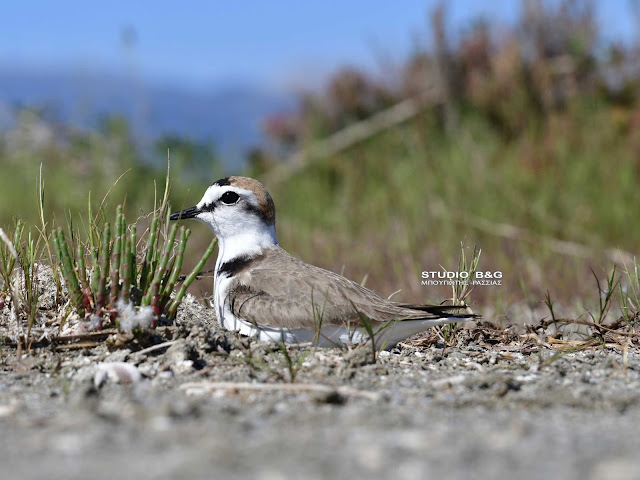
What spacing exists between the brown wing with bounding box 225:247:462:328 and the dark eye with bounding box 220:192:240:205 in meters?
0.53

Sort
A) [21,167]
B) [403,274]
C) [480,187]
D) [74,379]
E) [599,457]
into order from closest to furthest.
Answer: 1. [599,457]
2. [74,379]
3. [403,274]
4. [480,187]
5. [21,167]

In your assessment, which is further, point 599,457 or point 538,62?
point 538,62

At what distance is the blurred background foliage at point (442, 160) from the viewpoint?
8.90 metres

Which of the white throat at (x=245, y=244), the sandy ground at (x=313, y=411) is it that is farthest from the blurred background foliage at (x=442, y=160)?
the sandy ground at (x=313, y=411)

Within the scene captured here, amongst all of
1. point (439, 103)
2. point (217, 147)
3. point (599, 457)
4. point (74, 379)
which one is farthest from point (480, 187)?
point (599, 457)

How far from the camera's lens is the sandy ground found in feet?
7.35

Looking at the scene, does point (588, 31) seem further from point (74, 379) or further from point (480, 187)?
point (74, 379)

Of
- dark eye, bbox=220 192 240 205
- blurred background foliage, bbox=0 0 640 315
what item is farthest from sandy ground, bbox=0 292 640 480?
blurred background foliage, bbox=0 0 640 315

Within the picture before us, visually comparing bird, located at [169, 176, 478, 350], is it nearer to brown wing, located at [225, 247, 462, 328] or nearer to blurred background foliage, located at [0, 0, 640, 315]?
brown wing, located at [225, 247, 462, 328]

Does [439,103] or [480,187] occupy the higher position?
[439,103]

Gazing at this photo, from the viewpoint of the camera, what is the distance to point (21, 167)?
12898 millimetres

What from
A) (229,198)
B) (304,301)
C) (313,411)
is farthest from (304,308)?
(313,411)

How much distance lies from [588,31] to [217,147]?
539 cm

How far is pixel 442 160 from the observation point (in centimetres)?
1048
